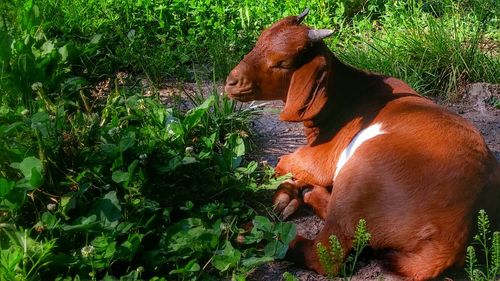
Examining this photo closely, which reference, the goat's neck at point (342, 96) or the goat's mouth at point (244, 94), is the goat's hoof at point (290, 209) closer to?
the goat's neck at point (342, 96)

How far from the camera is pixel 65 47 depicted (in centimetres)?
→ 604

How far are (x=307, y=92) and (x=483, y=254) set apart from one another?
137cm

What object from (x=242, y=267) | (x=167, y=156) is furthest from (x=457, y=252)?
(x=167, y=156)

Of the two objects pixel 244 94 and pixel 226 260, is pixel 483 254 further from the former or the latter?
pixel 244 94

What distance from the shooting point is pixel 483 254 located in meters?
4.27

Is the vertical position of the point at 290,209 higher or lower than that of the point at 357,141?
lower

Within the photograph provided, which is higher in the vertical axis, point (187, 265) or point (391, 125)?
point (391, 125)

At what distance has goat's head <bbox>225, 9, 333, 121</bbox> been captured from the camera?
473 cm

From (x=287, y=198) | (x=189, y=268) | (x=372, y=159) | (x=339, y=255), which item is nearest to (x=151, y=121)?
(x=287, y=198)

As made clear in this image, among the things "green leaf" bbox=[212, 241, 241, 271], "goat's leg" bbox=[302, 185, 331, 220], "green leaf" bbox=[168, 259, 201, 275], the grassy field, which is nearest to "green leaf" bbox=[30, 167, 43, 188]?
the grassy field

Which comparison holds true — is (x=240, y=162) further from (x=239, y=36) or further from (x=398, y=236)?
(x=239, y=36)

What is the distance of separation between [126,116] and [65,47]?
122cm

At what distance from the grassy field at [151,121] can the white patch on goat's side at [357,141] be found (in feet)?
1.56

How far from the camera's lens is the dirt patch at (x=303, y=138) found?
14.3ft
